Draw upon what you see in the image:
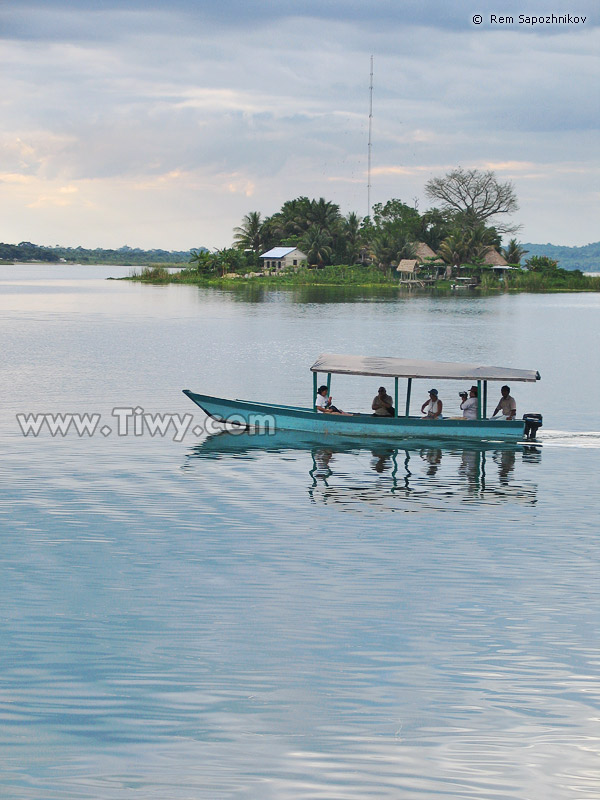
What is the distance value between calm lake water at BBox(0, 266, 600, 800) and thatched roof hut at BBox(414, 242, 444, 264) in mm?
112670

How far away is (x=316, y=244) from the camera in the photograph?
5659 inches

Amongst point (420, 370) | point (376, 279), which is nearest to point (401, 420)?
point (420, 370)

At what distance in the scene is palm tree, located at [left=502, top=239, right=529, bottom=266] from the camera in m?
149

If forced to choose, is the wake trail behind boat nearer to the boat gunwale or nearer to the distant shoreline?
the boat gunwale

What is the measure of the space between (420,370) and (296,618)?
15806mm

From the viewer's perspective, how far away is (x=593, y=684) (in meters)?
13.2

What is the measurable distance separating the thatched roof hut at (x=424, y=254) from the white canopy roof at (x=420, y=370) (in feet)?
380

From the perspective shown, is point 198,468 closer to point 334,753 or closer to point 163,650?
point 163,650

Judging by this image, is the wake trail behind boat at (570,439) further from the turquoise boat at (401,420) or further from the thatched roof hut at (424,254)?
the thatched roof hut at (424,254)

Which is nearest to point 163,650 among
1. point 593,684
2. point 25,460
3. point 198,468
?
point 593,684

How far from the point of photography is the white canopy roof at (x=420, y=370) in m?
29.7

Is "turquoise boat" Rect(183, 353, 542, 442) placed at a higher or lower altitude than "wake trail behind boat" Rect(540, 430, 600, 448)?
higher

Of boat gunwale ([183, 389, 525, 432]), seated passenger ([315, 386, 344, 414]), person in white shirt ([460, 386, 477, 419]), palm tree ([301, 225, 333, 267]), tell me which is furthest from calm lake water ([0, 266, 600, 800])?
palm tree ([301, 225, 333, 267])

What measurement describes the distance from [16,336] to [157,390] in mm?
32531
